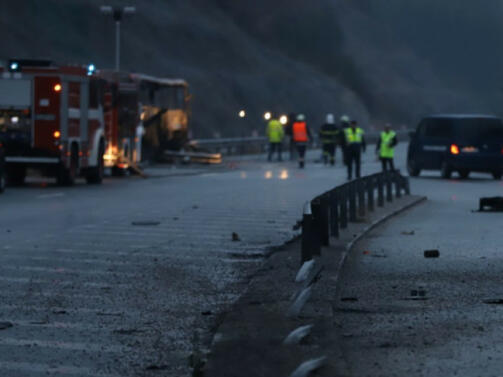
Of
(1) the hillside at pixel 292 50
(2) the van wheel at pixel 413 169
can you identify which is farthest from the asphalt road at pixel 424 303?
(1) the hillside at pixel 292 50

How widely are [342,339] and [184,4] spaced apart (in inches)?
3092

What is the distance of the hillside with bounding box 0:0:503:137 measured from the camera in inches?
2739

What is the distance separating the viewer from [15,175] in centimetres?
3166

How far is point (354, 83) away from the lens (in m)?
98.5

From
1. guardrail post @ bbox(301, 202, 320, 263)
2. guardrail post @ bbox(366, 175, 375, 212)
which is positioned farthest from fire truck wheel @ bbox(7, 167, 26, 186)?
guardrail post @ bbox(301, 202, 320, 263)

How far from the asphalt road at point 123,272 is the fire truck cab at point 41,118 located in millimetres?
3368

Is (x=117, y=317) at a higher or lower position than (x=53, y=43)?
lower

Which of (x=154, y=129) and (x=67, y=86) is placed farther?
(x=154, y=129)

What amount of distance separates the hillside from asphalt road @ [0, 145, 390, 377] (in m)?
37.1

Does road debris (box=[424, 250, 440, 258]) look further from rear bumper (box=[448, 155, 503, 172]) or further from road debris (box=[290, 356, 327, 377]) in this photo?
rear bumper (box=[448, 155, 503, 172])

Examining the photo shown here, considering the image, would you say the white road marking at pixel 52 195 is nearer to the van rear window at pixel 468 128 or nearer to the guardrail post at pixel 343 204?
the guardrail post at pixel 343 204

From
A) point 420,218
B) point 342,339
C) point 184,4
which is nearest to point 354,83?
point 184,4

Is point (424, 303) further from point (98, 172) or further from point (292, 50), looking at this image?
point (292, 50)

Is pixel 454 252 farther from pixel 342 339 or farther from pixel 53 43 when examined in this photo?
pixel 53 43
